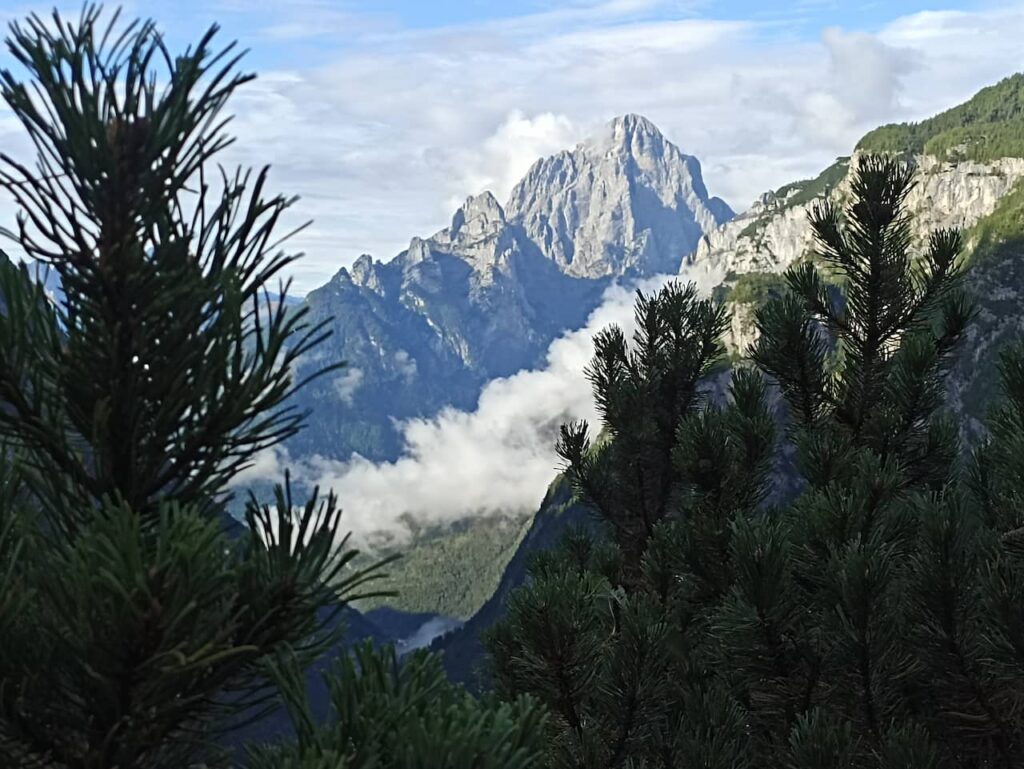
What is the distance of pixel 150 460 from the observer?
3.95 m

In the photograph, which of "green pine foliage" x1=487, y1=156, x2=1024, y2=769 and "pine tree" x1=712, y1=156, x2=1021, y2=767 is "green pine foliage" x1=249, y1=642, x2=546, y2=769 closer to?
"green pine foliage" x1=487, y1=156, x2=1024, y2=769

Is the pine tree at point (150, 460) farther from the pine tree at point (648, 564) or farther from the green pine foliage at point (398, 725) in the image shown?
the pine tree at point (648, 564)

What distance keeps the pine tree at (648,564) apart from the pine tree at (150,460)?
304 centimetres

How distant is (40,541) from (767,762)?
596 centimetres

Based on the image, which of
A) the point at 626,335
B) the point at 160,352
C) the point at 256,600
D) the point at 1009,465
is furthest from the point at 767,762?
the point at 626,335

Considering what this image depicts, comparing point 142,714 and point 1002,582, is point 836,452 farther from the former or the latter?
point 142,714

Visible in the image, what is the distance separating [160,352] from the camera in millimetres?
3902

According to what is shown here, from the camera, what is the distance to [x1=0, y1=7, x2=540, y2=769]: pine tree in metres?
3.21

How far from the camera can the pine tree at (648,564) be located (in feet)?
22.0

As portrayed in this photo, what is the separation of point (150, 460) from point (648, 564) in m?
7.08

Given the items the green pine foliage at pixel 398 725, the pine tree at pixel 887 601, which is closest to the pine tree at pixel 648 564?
the pine tree at pixel 887 601

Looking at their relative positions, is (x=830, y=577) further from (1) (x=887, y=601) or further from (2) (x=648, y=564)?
(2) (x=648, y=564)

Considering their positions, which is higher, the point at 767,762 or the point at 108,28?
the point at 108,28

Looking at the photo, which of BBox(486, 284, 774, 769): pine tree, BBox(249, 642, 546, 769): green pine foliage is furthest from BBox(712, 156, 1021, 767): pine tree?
BBox(249, 642, 546, 769): green pine foliage
